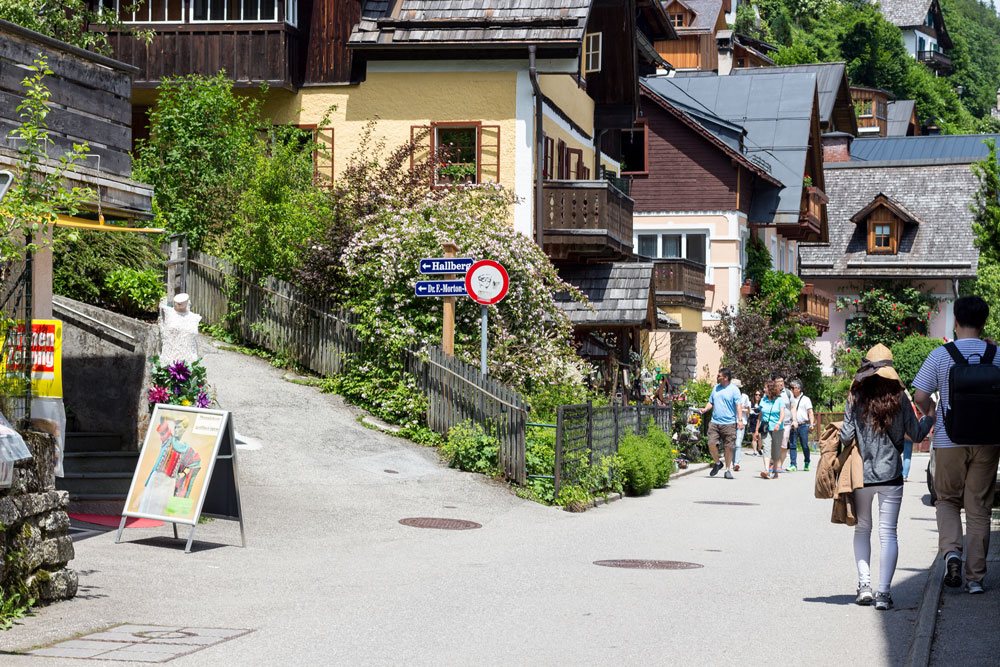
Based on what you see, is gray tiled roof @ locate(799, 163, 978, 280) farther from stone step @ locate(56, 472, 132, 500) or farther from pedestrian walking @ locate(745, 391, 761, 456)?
stone step @ locate(56, 472, 132, 500)

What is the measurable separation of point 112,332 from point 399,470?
14.8 ft

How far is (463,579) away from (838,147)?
6033 cm

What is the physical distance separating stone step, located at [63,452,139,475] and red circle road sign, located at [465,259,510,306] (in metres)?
5.55

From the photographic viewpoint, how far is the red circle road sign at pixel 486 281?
19.4 metres

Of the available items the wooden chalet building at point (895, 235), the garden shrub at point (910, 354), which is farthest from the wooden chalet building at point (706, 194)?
→ the wooden chalet building at point (895, 235)

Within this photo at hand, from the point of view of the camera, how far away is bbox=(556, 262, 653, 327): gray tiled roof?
30562mm

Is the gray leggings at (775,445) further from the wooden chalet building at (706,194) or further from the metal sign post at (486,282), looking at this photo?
the wooden chalet building at (706,194)

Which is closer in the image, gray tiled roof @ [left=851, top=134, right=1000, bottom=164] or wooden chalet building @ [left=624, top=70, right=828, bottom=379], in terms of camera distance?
wooden chalet building @ [left=624, top=70, right=828, bottom=379]

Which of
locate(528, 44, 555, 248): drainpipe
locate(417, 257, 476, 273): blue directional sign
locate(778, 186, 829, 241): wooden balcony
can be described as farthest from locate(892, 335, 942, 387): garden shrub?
locate(417, 257, 476, 273): blue directional sign

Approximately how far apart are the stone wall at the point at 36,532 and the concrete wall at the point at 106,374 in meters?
6.21

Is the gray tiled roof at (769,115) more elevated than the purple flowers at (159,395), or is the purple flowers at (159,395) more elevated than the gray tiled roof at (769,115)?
the gray tiled roof at (769,115)

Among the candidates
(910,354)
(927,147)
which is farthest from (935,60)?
(910,354)

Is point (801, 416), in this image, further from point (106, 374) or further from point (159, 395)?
point (159, 395)

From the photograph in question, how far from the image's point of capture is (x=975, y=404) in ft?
33.2
